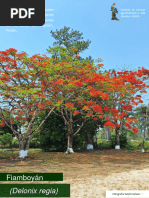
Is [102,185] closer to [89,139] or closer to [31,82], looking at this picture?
[31,82]

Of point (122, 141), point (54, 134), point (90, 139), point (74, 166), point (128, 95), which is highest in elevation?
point (128, 95)

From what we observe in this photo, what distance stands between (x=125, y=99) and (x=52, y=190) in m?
10.7

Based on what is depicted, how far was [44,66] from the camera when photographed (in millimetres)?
10312

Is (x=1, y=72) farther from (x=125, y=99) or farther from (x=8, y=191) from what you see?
(x=125, y=99)

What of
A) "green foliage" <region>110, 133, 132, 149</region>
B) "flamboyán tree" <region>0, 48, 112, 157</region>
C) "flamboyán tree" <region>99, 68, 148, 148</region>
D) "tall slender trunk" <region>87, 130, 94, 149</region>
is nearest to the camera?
"flamboyán tree" <region>0, 48, 112, 157</region>

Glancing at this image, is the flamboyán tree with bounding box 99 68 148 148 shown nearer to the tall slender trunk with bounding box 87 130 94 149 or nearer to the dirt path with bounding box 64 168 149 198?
the tall slender trunk with bounding box 87 130 94 149

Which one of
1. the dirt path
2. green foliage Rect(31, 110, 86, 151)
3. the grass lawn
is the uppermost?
green foliage Rect(31, 110, 86, 151)

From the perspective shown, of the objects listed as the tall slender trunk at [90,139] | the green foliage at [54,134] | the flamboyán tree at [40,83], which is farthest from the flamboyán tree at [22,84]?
the tall slender trunk at [90,139]

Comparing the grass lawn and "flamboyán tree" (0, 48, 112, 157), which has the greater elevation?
"flamboyán tree" (0, 48, 112, 157)

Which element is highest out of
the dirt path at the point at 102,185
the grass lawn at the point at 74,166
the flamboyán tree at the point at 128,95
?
the flamboyán tree at the point at 128,95

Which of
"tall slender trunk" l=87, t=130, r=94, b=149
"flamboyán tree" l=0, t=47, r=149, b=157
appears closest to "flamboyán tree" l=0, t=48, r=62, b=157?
"flamboyán tree" l=0, t=47, r=149, b=157

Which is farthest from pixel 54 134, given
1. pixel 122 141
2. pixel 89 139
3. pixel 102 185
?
pixel 102 185

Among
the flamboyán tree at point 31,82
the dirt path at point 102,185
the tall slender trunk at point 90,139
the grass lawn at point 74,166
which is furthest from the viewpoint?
the tall slender trunk at point 90,139

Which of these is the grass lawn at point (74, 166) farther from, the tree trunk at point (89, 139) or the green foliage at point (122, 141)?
the green foliage at point (122, 141)
